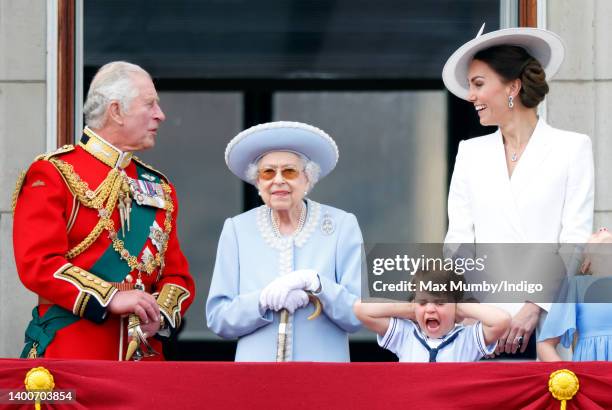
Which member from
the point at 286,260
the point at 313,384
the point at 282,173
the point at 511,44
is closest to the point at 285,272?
the point at 286,260

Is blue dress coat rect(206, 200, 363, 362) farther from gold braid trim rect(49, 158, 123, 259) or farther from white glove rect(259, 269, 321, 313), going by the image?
gold braid trim rect(49, 158, 123, 259)

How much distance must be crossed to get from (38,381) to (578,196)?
1.96 metres

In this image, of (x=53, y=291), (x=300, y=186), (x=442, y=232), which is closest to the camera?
(x=53, y=291)

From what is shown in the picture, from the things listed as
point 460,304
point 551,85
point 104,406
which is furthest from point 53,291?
point 551,85

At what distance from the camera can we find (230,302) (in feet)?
17.2

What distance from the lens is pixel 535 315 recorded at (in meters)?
5.02

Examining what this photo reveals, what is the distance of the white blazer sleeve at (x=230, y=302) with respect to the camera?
5156 mm

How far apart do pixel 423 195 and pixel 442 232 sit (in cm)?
111

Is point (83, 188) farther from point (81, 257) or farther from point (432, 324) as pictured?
→ point (432, 324)

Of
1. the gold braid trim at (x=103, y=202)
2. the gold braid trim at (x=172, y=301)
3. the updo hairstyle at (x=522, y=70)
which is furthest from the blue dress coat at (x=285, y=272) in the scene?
the updo hairstyle at (x=522, y=70)

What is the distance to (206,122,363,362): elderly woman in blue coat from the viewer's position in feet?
16.9

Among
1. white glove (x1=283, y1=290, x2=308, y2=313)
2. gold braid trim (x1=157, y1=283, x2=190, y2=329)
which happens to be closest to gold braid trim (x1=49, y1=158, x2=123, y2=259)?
gold braid trim (x1=157, y1=283, x2=190, y2=329)

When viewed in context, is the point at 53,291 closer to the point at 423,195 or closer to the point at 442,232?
the point at 442,232

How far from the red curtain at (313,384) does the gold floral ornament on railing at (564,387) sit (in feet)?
0.07
